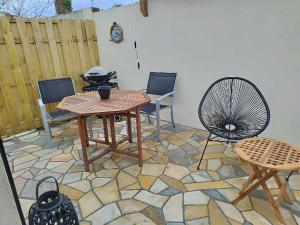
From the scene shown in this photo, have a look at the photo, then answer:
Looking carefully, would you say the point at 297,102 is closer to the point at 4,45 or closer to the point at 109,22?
the point at 109,22

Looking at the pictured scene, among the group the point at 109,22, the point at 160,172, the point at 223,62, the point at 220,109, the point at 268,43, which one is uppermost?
the point at 109,22

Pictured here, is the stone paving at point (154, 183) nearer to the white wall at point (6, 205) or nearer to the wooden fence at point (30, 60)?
the wooden fence at point (30, 60)

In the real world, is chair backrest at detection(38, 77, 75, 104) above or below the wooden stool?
above

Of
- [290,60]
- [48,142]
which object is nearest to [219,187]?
[290,60]

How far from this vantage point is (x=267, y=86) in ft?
8.86

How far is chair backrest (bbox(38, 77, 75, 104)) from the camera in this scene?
3.39 m

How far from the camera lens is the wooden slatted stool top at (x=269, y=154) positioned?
65.7 inches

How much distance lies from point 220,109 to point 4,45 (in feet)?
10.5

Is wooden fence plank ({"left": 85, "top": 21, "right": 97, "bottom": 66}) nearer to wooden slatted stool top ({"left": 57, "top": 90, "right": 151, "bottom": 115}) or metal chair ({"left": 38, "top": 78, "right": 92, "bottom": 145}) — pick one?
metal chair ({"left": 38, "top": 78, "right": 92, "bottom": 145})

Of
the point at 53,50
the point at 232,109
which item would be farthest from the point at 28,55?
the point at 232,109

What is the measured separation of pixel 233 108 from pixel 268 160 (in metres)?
1.09

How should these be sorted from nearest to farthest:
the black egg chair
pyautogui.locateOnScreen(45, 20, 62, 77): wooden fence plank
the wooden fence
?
1. the black egg chair
2. the wooden fence
3. pyautogui.locateOnScreen(45, 20, 62, 77): wooden fence plank

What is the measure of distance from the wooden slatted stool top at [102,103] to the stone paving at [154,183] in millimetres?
726

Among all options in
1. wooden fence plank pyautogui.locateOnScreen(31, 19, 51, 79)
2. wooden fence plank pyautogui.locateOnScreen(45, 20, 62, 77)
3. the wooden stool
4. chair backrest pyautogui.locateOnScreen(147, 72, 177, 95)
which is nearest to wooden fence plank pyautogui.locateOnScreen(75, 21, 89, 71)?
wooden fence plank pyautogui.locateOnScreen(45, 20, 62, 77)
